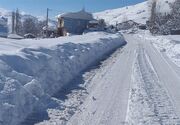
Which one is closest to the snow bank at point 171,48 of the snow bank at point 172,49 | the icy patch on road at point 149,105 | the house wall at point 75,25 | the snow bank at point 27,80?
the snow bank at point 172,49

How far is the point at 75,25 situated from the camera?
85.1 m

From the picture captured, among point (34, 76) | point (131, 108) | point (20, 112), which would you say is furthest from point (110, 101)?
point (20, 112)

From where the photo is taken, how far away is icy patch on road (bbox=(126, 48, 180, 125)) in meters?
9.34

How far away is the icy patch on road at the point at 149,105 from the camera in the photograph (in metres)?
9.34

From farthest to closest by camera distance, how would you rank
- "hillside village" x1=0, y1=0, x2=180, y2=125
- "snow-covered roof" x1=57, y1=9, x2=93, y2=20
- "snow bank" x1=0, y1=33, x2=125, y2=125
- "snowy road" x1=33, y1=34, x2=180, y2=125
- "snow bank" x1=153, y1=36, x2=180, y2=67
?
Answer: "snow-covered roof" x1=57, y1=9, x2=93, y2=20
"snow bank" x1=153, y1=36, x2=180, y2=67
"snowy road" x1=33, y1=34, x2=180, y2=125
"hillside village" x1=0, y1=0, x2=180, y2=125
"snow bank" x1=0, y1=33, x2=125, y2=125

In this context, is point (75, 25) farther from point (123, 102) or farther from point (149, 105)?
point (149, 105)

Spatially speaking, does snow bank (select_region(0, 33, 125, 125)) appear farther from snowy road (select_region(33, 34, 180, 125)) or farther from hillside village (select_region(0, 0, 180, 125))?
snowy road (select_region(33, 34, 180, 125))

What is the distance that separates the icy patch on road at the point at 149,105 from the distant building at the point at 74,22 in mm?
66719

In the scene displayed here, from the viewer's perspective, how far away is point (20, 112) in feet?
29.7

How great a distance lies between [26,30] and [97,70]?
326ft

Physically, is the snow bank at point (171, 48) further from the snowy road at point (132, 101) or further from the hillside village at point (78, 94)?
the hillside village at point (78, 94)

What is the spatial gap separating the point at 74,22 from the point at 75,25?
2.09 ft

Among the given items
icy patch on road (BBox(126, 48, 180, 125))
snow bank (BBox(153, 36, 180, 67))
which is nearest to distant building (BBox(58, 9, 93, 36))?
snow bank (BBox(153, 36, 180, 67))

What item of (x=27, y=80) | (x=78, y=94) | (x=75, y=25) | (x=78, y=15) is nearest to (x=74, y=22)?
(x=75, y=25)
